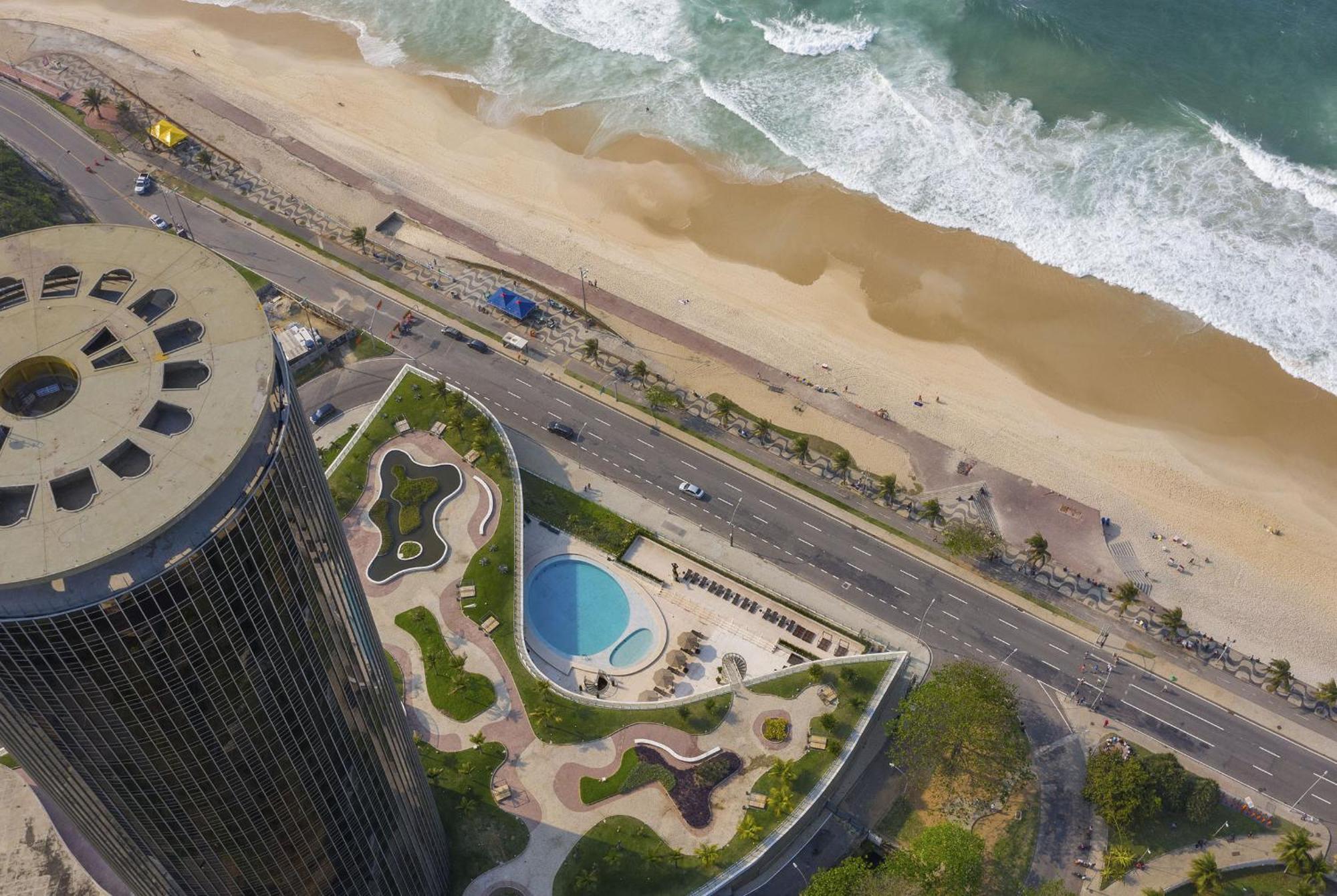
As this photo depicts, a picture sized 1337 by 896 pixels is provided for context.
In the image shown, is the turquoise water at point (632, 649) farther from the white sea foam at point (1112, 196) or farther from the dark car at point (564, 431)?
the white sea foam at point (1112, 196)

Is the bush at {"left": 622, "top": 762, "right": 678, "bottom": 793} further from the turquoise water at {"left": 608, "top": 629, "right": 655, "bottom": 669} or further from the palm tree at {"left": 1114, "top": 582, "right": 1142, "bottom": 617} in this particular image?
the palm tree at {"left": 1114, "top": 582, "right": 1142, "bottom": 617}

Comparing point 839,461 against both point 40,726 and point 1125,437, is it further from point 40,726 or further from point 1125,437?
point 40,726

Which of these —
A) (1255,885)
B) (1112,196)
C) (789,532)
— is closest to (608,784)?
(789,532)

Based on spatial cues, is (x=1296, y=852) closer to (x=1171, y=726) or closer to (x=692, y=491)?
(x=1171, y=726)

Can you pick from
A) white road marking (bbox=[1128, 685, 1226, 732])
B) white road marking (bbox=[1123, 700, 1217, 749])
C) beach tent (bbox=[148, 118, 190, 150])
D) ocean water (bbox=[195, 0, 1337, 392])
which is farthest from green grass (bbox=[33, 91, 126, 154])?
white road marking (bbox=[1128, 685, 1226, 732])

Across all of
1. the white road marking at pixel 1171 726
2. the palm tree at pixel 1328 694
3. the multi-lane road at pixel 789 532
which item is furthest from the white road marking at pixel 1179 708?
the palm tree at pixel 1328 694

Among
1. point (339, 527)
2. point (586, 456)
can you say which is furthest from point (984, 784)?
point (339, 527)
